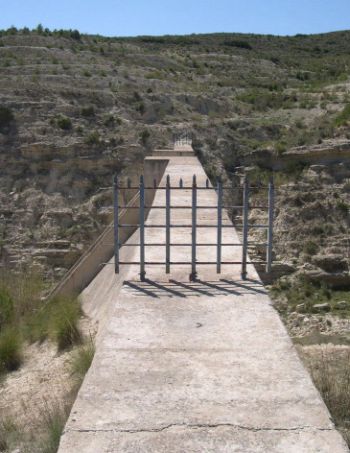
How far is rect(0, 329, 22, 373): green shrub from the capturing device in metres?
5.29

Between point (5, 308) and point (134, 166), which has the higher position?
point (134, 166)

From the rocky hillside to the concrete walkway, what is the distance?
9273 millimetres

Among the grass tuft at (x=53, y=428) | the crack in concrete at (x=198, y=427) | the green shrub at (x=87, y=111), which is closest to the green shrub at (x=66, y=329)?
the grass tuft at (x=53, y=428)

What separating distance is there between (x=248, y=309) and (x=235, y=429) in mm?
1501

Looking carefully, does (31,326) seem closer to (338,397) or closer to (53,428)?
(53,428)

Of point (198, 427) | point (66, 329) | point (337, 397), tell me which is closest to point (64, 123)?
point (66, 329)

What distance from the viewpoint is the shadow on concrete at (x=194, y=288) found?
14.7 ft

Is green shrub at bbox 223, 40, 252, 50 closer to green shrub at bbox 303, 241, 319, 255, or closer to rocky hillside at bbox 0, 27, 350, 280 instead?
rocky hillside at bbox 0, 27, 350, 280

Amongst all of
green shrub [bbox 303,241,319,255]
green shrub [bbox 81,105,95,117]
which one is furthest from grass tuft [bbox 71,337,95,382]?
green shrub [bbox 81,105,95,117]

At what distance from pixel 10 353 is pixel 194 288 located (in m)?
1.99

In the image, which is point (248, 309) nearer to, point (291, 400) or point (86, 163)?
point (291, 400)

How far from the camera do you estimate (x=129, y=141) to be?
18922 mm

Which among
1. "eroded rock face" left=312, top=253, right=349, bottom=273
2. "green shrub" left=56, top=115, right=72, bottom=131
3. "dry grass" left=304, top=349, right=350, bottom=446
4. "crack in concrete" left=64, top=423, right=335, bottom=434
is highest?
"green shrub" left=56, top=115, right=72, bottom=131

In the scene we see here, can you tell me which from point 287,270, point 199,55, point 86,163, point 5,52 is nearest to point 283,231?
point 287,270
